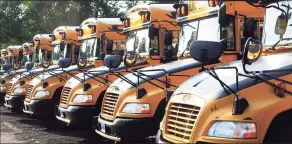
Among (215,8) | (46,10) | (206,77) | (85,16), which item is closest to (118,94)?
(215,8)

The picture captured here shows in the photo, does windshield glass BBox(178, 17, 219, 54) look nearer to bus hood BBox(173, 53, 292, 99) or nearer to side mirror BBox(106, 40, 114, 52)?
bus hood BBox(173, 53, 292, 99)

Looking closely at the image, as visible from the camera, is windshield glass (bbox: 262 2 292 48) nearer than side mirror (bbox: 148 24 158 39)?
Yes

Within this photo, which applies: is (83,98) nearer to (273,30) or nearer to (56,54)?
(273,30)

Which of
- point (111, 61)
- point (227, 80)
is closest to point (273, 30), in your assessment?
point (227, 80)

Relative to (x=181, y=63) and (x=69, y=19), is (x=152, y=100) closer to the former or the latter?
(x=181, y=63)

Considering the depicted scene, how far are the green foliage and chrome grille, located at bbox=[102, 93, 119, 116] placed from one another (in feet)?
82.5

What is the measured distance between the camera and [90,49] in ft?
36.3

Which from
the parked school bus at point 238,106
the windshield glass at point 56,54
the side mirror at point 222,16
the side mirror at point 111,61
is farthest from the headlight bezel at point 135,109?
the windshield glass at point 56,54

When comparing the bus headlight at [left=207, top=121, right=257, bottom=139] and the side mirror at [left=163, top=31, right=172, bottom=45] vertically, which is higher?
the side mirror at [left=163, top=31, right=172, bottom=45]

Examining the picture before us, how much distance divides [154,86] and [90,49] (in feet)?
15.9

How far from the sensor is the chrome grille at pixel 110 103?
6.87m

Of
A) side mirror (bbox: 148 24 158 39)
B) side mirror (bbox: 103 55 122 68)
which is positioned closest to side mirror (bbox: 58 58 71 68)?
side mirror (bbox: 103 55 122 68)

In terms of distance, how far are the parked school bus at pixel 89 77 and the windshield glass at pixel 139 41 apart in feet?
2.49

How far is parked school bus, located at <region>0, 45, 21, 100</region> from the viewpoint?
16.1 m
